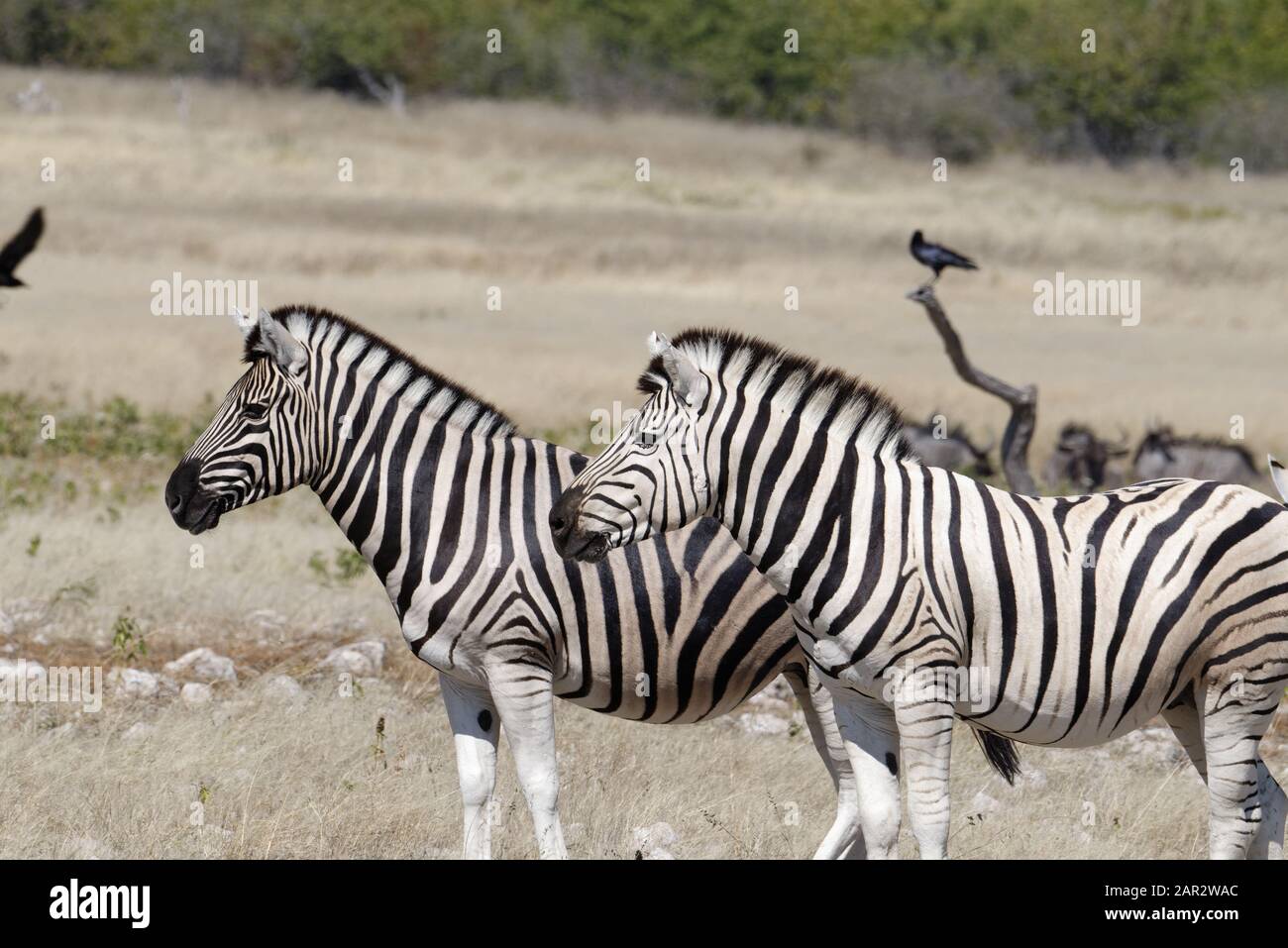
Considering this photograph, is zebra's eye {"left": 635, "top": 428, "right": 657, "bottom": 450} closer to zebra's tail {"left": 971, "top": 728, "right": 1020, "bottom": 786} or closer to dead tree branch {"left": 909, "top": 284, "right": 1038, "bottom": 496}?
zebra's tail {"left": 971, "top": 728, "right": 1020, "bottom": 786}

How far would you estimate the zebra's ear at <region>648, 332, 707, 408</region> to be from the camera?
6.32 metres

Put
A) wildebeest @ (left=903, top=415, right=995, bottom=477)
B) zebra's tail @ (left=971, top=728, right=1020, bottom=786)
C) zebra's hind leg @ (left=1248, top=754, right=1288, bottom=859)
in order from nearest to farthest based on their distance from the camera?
zebra's hind leg @ (left=1248, top=754, right=1288, bottom=859) < zebra's tail @ (left=971, top=728, right=1020, bottom=786) < wildebeest @ (left=903, top=415, right=995, bottom=477)

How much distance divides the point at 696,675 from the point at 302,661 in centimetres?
436

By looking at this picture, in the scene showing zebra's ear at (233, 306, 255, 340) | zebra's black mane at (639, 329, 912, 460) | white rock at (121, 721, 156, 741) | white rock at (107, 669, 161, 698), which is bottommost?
white rock at (121, 721, 156, 741)

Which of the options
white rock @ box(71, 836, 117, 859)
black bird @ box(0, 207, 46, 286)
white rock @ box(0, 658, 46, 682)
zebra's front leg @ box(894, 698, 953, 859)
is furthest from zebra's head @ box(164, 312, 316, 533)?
black bird @ box(0, 207, 46, 286)

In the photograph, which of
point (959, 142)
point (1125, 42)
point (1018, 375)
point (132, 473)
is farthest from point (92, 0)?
point (132, 473)

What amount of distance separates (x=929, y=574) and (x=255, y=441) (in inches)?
113

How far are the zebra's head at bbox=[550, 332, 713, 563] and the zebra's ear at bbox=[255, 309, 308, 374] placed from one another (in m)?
1.60

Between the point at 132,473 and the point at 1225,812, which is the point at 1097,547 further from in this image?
the point at 132,473

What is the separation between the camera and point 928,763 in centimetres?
629

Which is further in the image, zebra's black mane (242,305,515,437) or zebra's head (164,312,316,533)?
zebra's black mane (242,305,515,437)

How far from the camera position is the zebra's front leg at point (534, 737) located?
23.2 ft

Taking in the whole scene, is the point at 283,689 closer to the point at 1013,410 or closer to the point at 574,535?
the point at 574,535

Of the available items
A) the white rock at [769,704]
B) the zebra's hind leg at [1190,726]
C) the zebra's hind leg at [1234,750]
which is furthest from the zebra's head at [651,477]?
the white rock at [769,704]
